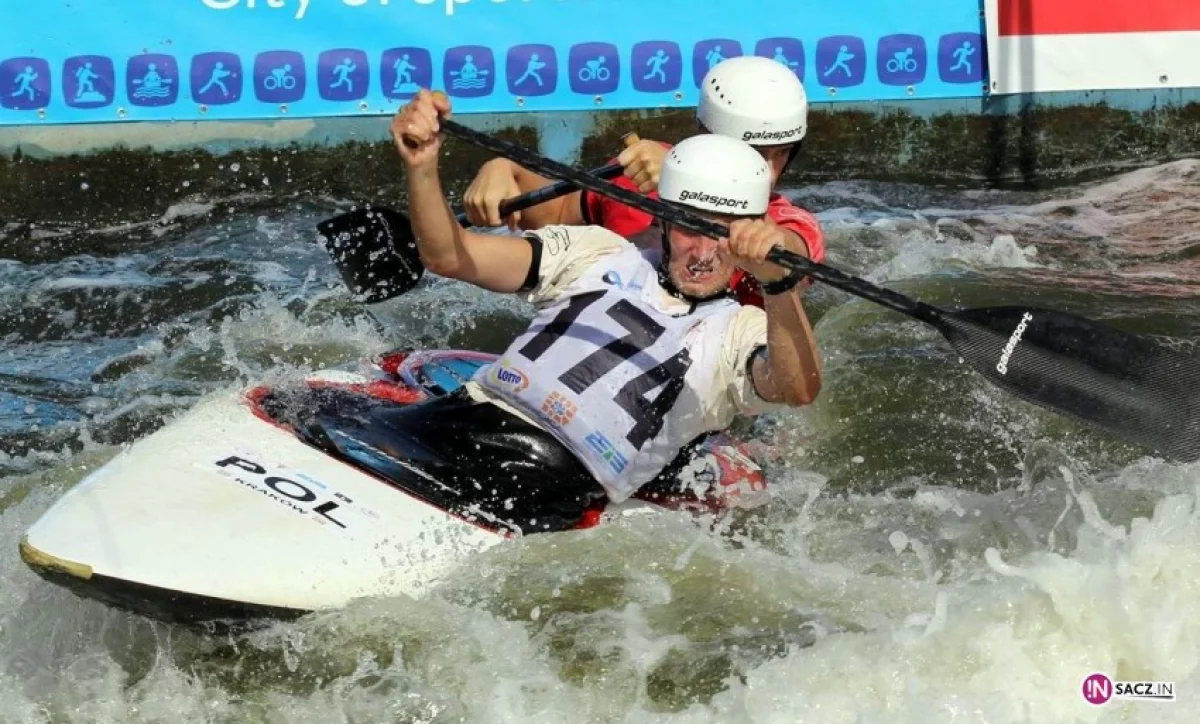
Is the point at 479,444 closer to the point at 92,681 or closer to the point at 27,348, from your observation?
the point at 92,681

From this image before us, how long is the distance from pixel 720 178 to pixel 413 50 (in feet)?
14.8

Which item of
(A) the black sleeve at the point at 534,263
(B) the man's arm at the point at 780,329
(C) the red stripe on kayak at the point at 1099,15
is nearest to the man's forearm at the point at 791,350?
(B) the man's arm at the point at 780,329

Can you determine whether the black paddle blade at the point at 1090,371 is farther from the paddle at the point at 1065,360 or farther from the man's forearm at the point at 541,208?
the man's forearm at the point at 541,208

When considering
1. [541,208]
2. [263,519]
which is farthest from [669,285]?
[263,519]

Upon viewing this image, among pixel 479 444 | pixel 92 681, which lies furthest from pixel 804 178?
pixel 92 681

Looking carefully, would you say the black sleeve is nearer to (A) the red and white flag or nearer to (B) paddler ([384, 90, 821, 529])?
(B) paddler ([384, 90, 821, 529])

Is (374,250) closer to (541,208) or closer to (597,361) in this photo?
(541,208)

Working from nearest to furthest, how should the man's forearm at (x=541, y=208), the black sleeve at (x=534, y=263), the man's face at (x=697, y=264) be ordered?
the man's face at (x=697, y=264)
the black sleeve at (x=534, y=263)
the man's forearm at (x=541, y=208)

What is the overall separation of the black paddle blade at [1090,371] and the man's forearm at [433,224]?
4.25ft

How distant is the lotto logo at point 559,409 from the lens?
161 inches

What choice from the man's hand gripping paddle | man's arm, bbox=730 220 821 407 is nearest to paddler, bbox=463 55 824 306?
the man's hand gripping paddle

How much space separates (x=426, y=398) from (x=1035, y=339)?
1.82 m

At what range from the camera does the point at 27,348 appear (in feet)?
21.9

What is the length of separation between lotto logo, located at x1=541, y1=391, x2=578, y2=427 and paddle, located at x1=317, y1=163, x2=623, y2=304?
0.84 m
